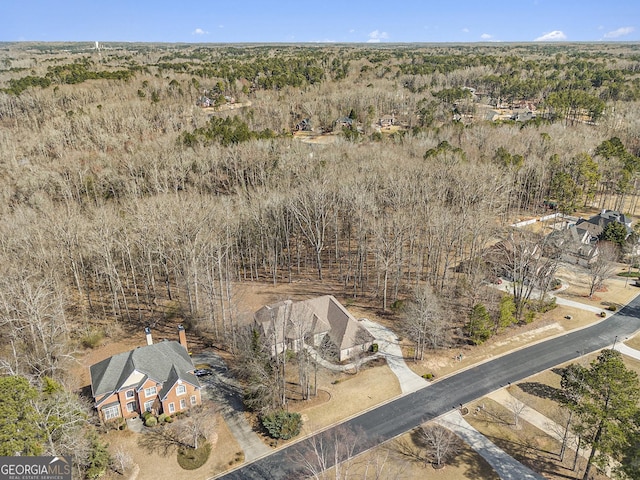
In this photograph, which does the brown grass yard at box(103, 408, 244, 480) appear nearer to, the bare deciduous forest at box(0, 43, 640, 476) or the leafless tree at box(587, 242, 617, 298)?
the bare deciduous forest at box(0, 43, 640, 476)

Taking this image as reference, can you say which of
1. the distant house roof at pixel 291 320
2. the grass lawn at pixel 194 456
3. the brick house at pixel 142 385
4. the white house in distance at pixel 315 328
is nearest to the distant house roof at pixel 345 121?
the white house in distance at pixel 315 328

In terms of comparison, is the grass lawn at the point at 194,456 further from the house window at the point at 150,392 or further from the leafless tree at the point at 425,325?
the leafless tree at the point at 425,325

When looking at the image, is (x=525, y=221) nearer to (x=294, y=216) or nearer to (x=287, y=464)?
(x=294, y=216)

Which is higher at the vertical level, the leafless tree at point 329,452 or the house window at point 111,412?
the house window at point 111,412

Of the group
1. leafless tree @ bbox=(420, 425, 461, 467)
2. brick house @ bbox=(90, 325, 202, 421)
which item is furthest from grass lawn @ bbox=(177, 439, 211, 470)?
leafless tree @ bbox=(420, 425, 461, 467)

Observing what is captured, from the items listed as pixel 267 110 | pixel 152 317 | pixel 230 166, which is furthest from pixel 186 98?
pixel 152 317
